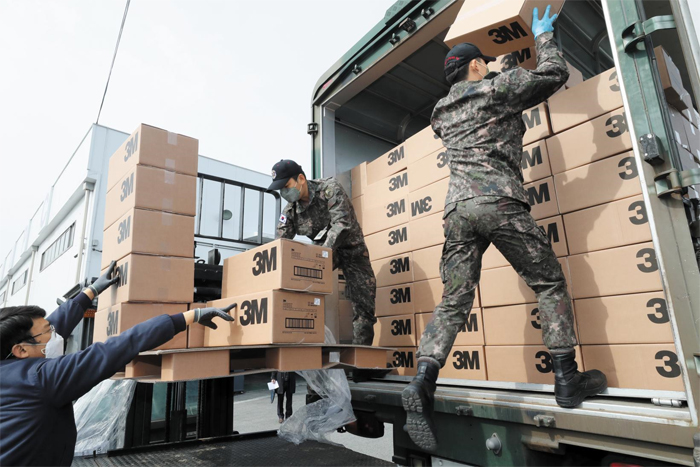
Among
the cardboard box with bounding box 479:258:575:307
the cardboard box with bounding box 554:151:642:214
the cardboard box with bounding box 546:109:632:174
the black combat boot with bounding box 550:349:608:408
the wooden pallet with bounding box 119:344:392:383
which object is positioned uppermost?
the cardboard box with bounding box 546:109:632:174

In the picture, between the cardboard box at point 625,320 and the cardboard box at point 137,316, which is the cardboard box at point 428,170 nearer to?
the cardboard box at point 625,320

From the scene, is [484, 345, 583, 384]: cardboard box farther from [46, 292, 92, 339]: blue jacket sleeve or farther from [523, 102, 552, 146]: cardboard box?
[46, 292, 92, 339]: blue jacket sleeve

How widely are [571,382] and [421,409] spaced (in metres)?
0.54

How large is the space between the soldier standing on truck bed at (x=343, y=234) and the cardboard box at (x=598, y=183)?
1278 mm

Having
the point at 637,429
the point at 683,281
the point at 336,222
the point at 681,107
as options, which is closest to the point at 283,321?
the point at 336,222

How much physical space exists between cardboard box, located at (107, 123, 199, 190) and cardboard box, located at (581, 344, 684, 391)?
7.79 feet

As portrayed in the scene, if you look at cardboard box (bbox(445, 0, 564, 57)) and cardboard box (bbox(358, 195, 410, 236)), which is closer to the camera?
cardboard box (bbox(445, 0, 564, 57))

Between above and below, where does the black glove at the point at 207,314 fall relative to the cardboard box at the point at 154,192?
below

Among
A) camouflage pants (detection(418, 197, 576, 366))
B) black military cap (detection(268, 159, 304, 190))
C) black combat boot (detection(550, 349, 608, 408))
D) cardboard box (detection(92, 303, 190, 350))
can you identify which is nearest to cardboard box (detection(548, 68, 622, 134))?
camouflage pants (detection(418, 197, 576, 366))

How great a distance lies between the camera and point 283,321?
2.05 metres

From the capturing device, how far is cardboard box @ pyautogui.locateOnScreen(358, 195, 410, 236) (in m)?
2.95

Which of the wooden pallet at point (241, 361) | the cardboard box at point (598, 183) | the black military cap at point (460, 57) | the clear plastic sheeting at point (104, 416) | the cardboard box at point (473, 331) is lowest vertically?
the clear plastic sheeting at point (104, 416)

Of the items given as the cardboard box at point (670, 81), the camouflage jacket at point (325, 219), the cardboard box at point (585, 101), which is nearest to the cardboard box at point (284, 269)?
the camouflage jacket at point (325, 219)

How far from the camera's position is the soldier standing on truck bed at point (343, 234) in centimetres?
286
